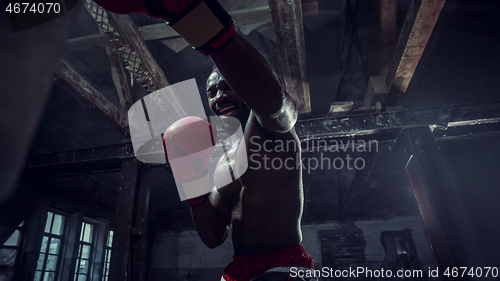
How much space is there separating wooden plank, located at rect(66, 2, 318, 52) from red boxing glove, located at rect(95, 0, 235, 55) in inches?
74.2

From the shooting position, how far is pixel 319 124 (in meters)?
3.00

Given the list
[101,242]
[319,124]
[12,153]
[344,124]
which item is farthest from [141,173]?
[101,242]

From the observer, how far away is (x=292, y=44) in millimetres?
2301

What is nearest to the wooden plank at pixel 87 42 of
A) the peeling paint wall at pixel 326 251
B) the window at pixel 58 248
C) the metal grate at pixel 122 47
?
the metal grate at pixel 122 47

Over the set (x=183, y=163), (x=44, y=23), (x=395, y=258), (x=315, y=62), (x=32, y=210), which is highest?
(x=315, y=62)

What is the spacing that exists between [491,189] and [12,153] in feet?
20.5

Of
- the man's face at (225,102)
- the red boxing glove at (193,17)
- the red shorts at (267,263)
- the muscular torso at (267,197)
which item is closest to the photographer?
the red boxing glove at (193,17)

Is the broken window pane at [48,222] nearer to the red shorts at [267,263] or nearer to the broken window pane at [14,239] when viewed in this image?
the broken window pane at [14,239]

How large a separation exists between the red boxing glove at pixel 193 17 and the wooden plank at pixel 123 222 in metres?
2.58

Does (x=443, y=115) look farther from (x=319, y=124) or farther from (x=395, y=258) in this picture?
(x=395, y=258)

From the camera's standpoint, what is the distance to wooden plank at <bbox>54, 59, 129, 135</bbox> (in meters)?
2.38

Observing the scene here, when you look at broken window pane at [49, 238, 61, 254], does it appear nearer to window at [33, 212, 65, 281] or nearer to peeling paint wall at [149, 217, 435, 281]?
window at [33, 212, 65, 281]

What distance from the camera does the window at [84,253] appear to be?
5434mm

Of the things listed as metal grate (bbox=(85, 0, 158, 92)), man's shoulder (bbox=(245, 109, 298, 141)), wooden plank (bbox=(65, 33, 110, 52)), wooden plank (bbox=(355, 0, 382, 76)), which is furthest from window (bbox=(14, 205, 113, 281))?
wooden plank (bbox=(355, 0, 382, 76))
